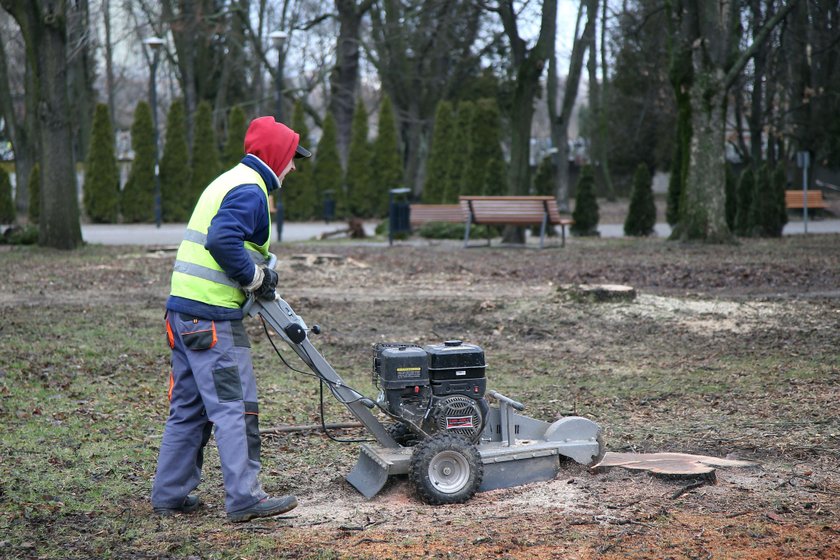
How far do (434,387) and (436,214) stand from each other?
801 inches

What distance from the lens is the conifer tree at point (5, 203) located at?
31.5 meters

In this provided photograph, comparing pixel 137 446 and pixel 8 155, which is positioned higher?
pixel 8 155

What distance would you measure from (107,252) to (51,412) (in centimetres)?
1266

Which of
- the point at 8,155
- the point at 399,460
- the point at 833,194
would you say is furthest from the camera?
the point at 8,155

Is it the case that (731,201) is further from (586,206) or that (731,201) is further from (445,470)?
(445,470)

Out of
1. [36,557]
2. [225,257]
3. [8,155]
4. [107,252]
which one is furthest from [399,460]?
[8,155]

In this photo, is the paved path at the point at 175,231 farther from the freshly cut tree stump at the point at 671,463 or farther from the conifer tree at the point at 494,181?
the freshly cut tree stump at the point at 671,463

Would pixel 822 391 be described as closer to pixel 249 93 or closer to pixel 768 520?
pixel 768 520

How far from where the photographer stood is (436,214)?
25500 millimetres

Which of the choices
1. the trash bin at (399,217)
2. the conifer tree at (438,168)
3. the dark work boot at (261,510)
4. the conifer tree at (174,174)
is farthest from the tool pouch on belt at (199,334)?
the conifer tree at (174,174)

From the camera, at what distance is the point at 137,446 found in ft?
20.7

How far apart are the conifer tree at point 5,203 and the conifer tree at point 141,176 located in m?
3.66

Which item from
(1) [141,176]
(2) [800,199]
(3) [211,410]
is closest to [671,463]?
(3) [211,410]

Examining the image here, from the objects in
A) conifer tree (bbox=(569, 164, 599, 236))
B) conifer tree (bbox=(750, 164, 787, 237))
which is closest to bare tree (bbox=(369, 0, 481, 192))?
conifer tree (bbox=(569, 164, 599, 236))
